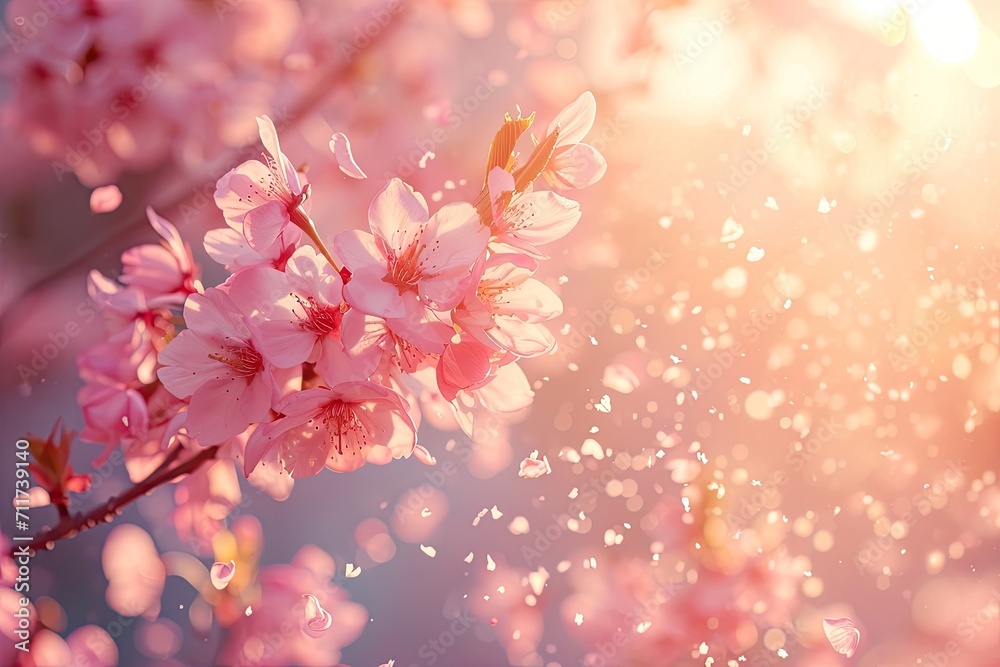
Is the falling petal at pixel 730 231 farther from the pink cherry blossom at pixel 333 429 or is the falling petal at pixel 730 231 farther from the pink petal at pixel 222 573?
the pink petal at pixel 222 573

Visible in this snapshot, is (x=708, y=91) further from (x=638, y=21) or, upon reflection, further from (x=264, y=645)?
(x=264, y=645)

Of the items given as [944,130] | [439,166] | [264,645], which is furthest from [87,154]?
[944,130]

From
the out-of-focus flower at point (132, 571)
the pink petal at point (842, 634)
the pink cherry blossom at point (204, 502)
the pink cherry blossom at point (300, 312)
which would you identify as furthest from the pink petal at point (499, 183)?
the pink petal at point (842, 634)

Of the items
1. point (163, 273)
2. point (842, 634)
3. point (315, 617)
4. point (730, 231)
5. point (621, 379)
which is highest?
point (163, 273)

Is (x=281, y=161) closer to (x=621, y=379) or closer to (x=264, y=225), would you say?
(x=264, y=225)

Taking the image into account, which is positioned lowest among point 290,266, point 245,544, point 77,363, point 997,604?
point 997,604

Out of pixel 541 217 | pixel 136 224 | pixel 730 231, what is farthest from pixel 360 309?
pixel 730 231
